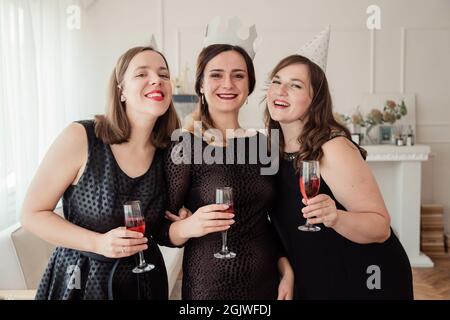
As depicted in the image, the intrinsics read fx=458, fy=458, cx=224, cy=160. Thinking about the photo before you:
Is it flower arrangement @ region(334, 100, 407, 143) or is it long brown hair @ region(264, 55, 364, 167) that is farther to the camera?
flower arrangement @ region(334, 100, 407, 143)

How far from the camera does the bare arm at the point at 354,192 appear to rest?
1.06 meters

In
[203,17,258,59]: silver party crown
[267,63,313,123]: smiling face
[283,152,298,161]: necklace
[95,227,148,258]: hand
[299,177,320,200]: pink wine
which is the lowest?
[95,227,148,258]: hand

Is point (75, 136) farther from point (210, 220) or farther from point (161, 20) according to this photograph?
point (161, 20)

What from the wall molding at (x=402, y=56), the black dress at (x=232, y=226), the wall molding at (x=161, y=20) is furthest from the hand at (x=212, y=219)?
the wall molding at (x=402, y=56)

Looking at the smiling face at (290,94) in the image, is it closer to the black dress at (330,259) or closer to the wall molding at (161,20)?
the black dress at (330,259)

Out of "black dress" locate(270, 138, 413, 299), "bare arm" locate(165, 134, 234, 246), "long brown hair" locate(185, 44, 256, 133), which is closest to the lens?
"bare arm" locate(165, 134, 234, 246)

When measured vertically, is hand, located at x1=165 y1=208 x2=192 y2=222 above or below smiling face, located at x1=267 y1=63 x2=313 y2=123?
below

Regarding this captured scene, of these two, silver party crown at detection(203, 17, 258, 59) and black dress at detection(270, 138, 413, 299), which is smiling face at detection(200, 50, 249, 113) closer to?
silver party crown at detection(203, 17, 258, 59)

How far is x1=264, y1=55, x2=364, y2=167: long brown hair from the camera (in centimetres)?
113

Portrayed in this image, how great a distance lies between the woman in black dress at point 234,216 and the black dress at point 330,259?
0.04 meters

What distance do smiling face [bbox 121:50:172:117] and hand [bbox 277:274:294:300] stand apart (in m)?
0.53

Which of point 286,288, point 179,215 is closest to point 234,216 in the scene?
point 179,215

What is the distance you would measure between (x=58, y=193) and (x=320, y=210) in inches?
22.8

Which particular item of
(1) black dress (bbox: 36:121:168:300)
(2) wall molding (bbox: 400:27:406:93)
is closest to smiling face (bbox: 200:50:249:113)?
(1) black dress (bbox: 36:121:168:300)
